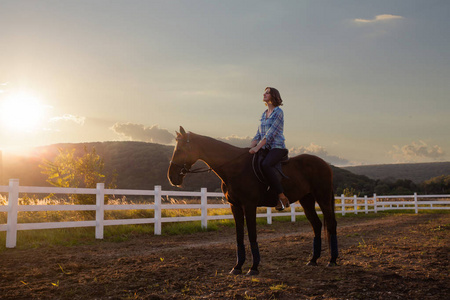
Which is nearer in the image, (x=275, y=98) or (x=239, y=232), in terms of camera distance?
(x=239, y=232)

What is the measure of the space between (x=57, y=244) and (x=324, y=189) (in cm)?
675

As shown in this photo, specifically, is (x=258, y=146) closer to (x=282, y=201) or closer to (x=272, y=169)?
(x=272, y=169)

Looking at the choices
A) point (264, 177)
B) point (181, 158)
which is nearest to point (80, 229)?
point (181, 158)

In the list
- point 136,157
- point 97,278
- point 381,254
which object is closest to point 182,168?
point 97,278

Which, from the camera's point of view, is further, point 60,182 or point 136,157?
point 136,157

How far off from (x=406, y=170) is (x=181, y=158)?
9775 cm

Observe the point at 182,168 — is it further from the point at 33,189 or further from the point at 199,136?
the point at 33,189

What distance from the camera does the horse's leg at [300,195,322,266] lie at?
615cm

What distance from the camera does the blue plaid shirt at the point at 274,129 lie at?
5.46 m

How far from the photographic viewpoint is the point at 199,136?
5598 mm

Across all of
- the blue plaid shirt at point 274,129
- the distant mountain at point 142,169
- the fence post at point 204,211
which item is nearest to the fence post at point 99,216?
the fence post at point 204,211

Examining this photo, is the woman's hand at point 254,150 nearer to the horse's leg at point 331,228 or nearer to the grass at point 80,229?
the horse's leg at point 331,228

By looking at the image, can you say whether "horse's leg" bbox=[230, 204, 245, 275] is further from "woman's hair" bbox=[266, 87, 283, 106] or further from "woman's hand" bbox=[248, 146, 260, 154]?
"woman's hair" bbox=[266, 87, 283, 106]

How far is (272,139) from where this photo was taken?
5.52m
